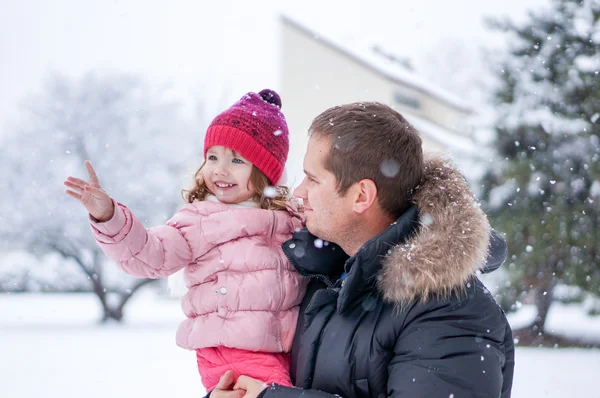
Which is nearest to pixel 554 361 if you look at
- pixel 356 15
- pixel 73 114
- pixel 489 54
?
pixel 489 54

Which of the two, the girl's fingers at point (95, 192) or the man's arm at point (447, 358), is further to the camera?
the girl's fingers at point (95, 192)

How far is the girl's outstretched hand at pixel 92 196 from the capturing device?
2.02 meters

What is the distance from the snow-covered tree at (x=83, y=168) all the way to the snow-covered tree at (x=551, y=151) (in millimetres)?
8395

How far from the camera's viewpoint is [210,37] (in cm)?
3475

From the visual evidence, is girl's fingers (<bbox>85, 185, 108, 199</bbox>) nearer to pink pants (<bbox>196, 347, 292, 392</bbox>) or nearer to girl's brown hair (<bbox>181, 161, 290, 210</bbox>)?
girl's brown hair (<bbox>181, 161, 290, 210</bbox>)

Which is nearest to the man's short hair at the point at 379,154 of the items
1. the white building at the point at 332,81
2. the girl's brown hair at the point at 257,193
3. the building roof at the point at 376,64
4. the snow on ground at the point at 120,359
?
the girl's brown hair at the point at 257,193

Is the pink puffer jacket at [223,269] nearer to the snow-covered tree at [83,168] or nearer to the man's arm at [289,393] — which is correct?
the man's arm at [289,393]

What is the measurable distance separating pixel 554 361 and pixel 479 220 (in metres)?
10.8

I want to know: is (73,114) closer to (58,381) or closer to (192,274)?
(58,381)

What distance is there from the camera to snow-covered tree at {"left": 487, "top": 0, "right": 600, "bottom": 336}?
11961 millimetres

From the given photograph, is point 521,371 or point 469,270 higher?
point 469,270

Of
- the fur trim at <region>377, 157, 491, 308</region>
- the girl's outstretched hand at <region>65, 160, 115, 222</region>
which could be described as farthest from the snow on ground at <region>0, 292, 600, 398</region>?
the fur trim at <region>377, 157, 491, 308</region>

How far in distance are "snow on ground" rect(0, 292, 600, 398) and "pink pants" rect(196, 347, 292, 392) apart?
682cm

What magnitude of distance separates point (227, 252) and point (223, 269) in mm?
58
